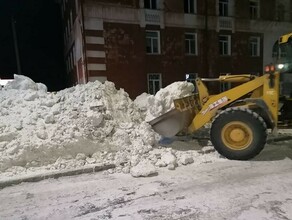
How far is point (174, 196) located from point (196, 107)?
9.49ft

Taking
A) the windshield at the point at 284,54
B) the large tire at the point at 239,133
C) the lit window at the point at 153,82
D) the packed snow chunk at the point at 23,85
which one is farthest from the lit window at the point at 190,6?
the large tire at the point at 239,133

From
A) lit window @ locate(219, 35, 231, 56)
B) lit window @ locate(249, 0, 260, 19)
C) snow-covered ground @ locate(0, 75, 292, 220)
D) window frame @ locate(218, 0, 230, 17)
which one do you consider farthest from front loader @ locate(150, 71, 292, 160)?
lit window @ locate(249, 0, 260, 19)

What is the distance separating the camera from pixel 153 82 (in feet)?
55.5

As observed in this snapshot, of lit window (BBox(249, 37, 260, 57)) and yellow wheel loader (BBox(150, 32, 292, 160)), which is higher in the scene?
lit window (BBox(249, 37, 260, 57))

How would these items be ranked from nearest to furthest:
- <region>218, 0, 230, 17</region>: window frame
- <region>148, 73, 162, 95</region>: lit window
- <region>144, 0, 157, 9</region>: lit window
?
<region>144, 0, 157, 9</region>: lit window < <region>148, 73, 162, 95</region>: lit window < <region>218, 0, 230, 17</region>: window frame

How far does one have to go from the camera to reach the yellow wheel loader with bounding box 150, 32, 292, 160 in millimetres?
5227

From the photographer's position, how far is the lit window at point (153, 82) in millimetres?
16750

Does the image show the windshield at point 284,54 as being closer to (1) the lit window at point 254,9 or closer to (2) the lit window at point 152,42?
(2) the lit window at point 152,42

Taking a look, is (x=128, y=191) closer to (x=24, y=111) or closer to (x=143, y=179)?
(x=143, y=179)

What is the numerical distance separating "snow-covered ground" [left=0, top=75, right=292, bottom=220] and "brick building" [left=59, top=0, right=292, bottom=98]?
7.95 meters

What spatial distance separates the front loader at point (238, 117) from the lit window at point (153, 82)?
10807mm

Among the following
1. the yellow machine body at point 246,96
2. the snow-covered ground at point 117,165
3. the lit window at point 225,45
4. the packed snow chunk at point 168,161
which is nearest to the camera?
the snow-covered ground at point 117,165

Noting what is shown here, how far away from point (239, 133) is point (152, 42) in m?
12.4

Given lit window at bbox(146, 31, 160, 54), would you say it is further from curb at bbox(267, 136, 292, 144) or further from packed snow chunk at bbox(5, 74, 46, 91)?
curb at bbox(267, 136, 292, 144)
